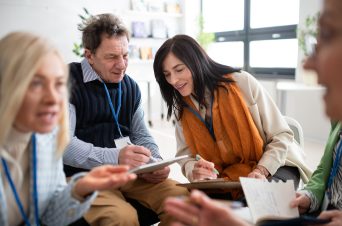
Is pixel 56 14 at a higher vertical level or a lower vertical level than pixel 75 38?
higher

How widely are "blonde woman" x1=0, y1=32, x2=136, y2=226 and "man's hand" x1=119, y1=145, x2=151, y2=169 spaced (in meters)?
0.39

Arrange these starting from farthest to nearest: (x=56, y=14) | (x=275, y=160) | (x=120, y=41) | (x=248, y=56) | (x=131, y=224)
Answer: (x=248, y=56), (x=56, y=14), (x=120, y=41), (x=275, y=160), (x=131, y=224)

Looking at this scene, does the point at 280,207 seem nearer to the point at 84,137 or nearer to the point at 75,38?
the point at 84,137

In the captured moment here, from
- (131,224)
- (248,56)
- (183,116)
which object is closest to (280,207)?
(131,224)

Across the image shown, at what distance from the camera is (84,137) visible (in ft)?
5.60

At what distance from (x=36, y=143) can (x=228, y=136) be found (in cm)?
102

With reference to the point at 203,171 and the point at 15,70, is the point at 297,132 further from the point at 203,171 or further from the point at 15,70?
the point at 15,70

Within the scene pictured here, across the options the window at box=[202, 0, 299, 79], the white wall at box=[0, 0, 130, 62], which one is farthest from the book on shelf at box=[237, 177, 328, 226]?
the white wall at box=[0, 0, 130, 62]

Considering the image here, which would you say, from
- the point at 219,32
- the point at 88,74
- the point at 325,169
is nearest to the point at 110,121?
the point at 88,74

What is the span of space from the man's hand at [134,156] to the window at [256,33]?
414cm

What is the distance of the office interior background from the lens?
180 inches

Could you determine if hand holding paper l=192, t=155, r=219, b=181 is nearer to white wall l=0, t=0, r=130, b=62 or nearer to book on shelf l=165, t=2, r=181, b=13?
white wall l=0, t=0, r=130, b=62

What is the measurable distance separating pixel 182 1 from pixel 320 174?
5.66 metres

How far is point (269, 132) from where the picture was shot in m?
1.76
